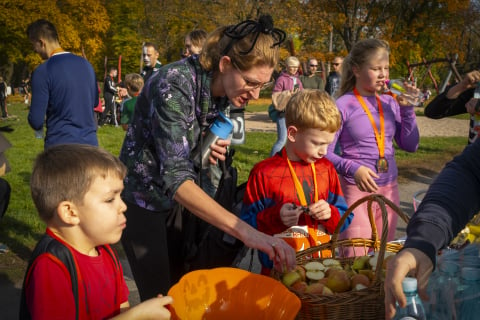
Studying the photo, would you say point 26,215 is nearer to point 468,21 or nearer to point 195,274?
point 195,274

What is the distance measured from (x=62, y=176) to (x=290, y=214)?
1.15m

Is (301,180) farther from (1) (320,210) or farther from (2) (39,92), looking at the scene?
(2) (39,92)

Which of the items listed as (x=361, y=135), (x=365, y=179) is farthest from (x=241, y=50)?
(x=361, y=135)

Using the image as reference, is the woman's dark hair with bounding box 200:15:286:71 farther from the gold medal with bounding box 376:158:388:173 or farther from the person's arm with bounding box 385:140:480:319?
the gold medal with bounding box 376:158:388:173

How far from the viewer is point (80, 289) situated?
5.93 ft

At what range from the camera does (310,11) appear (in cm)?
2728

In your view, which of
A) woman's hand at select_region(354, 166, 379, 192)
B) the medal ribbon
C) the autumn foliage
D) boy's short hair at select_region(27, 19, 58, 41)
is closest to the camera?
the medal ribbon

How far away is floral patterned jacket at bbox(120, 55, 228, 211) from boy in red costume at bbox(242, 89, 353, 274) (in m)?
0.51

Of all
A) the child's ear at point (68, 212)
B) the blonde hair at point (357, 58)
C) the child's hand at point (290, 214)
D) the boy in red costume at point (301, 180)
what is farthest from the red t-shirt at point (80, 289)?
the blonde hair at point (357, 58)

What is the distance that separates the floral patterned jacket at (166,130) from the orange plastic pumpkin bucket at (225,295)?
1.58 feet

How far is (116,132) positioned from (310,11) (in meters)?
15.3

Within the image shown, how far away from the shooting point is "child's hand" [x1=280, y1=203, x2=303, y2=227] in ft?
8.56

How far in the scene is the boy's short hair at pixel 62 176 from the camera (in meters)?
1.88

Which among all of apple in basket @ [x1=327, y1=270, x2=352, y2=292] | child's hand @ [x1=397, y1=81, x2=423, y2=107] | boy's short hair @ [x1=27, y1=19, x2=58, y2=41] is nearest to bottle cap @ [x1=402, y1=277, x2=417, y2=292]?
apple in basket @ [x1=327, y1=270, x2=352, y2=292]
